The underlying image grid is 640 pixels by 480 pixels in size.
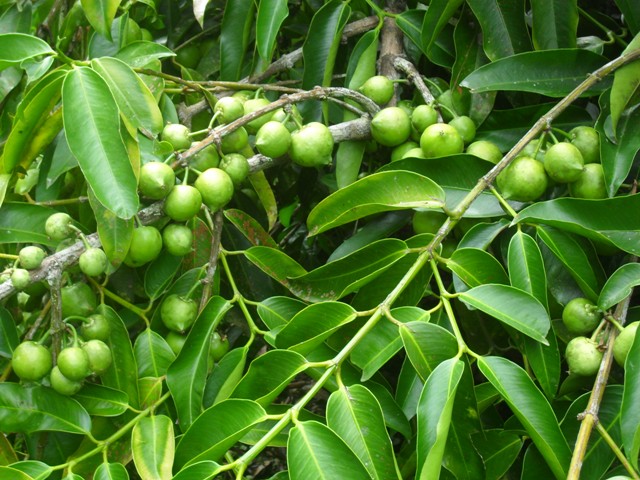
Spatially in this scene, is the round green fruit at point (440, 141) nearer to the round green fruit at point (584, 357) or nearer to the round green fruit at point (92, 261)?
the round green fruit at point (584, 357)

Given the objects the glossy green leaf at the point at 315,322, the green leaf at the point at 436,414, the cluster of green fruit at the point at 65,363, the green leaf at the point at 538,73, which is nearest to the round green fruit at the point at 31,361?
the cluster of green fruit at the point at 65,363

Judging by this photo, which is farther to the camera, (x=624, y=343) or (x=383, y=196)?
(x=383, y=196)

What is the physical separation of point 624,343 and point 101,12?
1005 mm

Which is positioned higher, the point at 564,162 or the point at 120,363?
the point at 564,162

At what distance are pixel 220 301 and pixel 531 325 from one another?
0.49 m

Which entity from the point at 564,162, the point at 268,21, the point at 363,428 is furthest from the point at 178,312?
the point at 564,162

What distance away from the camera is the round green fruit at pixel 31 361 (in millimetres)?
1156

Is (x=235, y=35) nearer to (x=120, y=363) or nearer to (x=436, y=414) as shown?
(x=120, y=363)

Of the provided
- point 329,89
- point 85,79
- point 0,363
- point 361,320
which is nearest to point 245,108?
point 329,89

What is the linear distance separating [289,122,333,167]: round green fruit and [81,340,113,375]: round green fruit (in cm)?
44

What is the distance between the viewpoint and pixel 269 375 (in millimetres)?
1022

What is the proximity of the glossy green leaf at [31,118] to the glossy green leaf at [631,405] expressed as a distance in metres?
0.89

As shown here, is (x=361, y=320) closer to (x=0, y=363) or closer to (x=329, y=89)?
(x=329, y=89)

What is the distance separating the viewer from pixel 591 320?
42.2 inches
